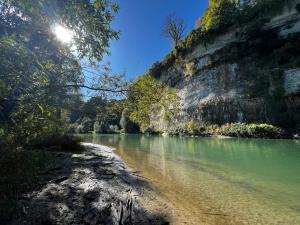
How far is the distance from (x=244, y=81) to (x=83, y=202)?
30.5m

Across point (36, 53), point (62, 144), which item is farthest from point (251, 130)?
point (36, 53)

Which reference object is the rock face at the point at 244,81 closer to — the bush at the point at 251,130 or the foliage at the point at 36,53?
the bush at the point at 251,130

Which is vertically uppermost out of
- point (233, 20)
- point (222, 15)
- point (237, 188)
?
point (222, 15)

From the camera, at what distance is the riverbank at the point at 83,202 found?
3.99 m

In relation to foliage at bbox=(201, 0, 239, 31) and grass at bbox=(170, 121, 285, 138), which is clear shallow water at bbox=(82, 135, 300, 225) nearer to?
grass at bbox=(170, 121, 285, 138)

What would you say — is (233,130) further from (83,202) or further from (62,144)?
(83,202)

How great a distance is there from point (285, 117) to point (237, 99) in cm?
661

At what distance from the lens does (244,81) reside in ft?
103

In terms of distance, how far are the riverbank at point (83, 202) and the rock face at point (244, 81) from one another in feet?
55.6

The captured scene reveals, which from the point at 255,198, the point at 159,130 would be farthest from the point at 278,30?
the point at 255,198

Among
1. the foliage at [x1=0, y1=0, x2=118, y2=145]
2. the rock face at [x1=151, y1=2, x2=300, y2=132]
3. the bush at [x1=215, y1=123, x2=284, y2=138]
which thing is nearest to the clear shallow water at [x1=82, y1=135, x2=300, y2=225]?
the foliage at [x1=0, y1=0, x2=118, y2=145]

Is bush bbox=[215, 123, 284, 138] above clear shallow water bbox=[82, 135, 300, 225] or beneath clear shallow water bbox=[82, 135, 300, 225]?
above

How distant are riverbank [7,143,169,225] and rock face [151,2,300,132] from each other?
16944 millimetres

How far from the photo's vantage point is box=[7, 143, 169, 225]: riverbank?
399 cm
